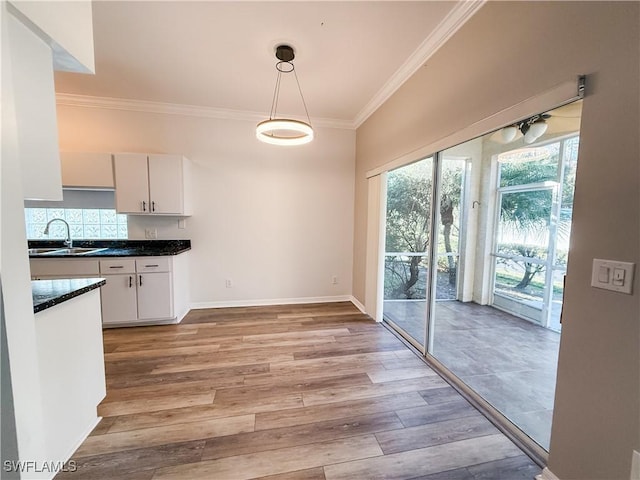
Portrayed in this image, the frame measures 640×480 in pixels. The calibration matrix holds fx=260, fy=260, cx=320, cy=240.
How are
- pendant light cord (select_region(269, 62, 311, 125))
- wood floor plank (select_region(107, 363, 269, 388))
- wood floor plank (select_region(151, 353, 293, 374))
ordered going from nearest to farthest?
wood floor plank (select_region(107, 363, 269, 388)) → wood floor plank (select_region(151, 353, 293, 374)) → pendant light cord (select_region(269, 62, 311, 125))

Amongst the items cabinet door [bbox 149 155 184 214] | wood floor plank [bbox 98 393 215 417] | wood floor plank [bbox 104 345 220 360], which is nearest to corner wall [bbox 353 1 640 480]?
wood floor plank [bbox 98 393 215 417]

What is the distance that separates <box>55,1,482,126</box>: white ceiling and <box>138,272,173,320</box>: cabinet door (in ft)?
7.57

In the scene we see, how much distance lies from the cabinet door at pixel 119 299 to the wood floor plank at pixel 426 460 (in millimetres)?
2981

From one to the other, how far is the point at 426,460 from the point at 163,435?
1614 millimetres

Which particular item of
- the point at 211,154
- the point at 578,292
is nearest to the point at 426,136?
the point at 578,292

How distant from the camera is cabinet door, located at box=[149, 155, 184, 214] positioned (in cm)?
335

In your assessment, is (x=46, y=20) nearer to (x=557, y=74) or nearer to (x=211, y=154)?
(x=557, y=74)

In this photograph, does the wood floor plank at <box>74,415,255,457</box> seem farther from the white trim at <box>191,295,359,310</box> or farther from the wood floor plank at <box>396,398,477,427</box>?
the white trim at <box>191,295,359,310</box>

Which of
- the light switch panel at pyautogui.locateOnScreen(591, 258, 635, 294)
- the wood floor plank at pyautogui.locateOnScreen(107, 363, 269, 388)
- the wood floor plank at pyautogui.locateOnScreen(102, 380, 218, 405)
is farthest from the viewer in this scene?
the wood floor plank at pyautogui.locateOnScreen(107, 363, 269, 388)

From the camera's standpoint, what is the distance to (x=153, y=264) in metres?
3.22

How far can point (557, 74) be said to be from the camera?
4.29ft

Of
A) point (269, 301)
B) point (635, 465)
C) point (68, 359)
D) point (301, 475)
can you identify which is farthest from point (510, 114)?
A: point (269, 301)

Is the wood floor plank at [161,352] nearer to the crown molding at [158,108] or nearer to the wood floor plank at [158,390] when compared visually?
the wood floor plank at [158,390]

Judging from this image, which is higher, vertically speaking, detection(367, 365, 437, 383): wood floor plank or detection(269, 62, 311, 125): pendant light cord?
detection(269, 62, 311, 125): pendant light cord
